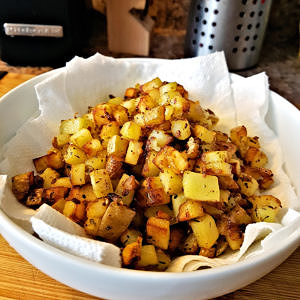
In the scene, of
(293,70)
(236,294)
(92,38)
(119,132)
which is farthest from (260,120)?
(92,38)

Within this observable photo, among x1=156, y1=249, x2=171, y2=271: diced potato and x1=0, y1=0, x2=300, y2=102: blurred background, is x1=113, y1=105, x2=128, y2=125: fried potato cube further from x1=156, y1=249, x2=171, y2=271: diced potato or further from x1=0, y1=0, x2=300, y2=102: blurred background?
x1=0, y1=0, x2=300, y2=102: blurred background

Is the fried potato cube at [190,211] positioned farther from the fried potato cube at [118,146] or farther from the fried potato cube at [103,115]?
the fried potato cube at [103,115]

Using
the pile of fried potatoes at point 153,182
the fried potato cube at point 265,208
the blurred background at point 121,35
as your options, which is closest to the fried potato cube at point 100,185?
the pile of fried potatoes at point 153,182

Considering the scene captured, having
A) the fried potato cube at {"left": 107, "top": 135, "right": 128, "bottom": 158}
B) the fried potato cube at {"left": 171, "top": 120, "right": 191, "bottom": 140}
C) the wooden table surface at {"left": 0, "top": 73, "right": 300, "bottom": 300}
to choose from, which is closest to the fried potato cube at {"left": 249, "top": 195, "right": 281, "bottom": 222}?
the wooden table surface at {"left": 0, "top": 73, "right": 300, "bottom": 300}

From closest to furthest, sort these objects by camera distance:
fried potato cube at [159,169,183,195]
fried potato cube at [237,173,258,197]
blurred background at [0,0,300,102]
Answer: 1. fried potato cube at [159,169,183,195]
2. fried potato cube at [237,173,258,197]
3. blurred background at [0,0,300,102]

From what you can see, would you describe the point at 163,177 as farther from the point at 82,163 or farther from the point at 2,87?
the point at 2,87

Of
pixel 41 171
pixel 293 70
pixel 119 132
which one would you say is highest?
pixel 119 132
